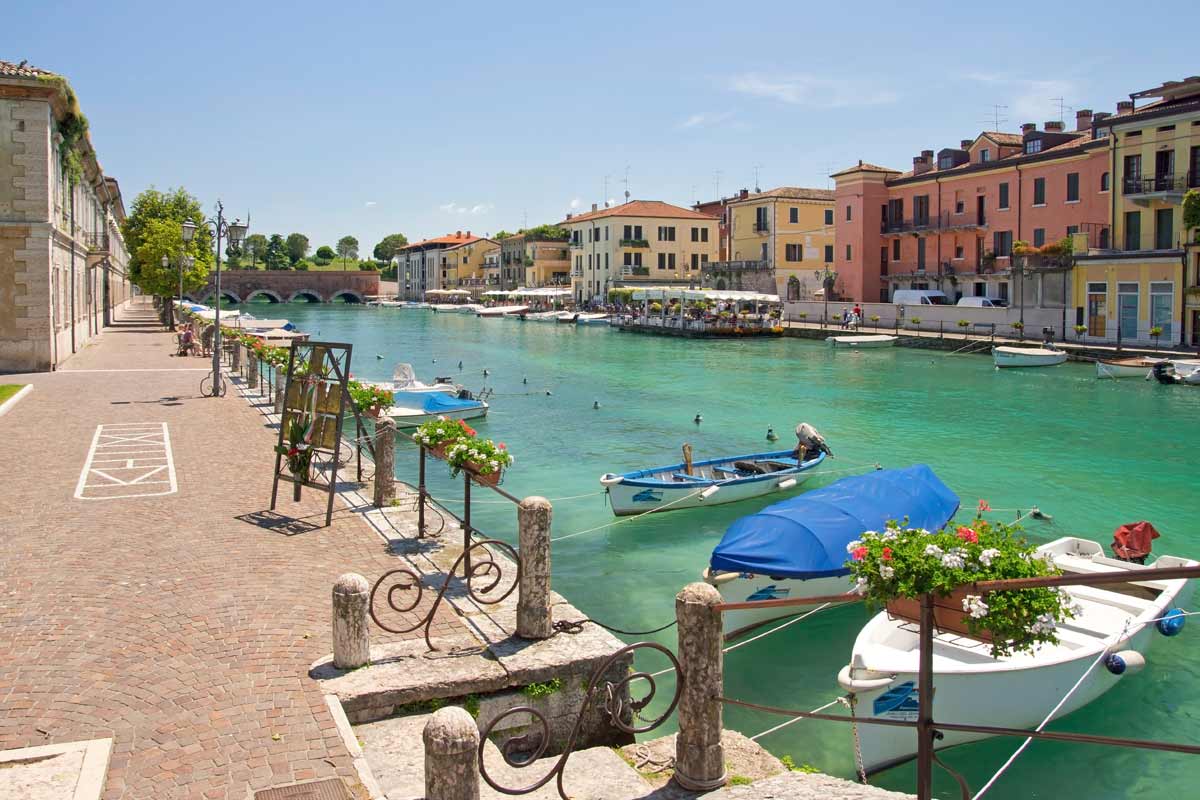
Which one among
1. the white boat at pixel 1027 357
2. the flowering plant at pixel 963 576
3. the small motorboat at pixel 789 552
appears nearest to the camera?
the flowering plant at pixel 963 576

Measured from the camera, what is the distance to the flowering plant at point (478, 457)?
36.5ft

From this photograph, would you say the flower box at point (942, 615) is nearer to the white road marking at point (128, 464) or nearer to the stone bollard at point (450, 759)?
the stone bollard at point (450, 759)

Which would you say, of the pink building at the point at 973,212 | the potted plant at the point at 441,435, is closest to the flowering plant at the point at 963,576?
the potted plant at the point at 441,435

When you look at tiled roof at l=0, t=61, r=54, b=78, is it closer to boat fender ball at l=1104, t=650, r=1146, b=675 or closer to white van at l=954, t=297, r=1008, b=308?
boat fender ball at l=1104, t=650, r=1146, b=675

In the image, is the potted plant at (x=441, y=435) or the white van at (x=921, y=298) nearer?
the potted plant at (x=441, y=435)

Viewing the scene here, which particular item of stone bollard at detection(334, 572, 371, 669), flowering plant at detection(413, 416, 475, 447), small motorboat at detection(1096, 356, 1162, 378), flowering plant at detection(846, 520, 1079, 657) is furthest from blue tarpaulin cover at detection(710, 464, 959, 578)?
small motorboat at detection(1096, 356, 1162, 378)

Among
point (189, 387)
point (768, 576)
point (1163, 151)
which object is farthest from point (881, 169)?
point (768, 576)

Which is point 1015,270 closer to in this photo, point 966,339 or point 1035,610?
point 966,339

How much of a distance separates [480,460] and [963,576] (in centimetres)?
656

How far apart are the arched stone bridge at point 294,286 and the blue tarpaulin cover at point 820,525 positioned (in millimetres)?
137769

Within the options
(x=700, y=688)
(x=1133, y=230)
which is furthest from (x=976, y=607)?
(x=1133, y=230)

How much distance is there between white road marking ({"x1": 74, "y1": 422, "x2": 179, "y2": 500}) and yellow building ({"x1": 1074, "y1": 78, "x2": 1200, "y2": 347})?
45676mm

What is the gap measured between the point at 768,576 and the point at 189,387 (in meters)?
21.3

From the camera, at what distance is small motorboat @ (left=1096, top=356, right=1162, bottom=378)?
42625 millimetres
